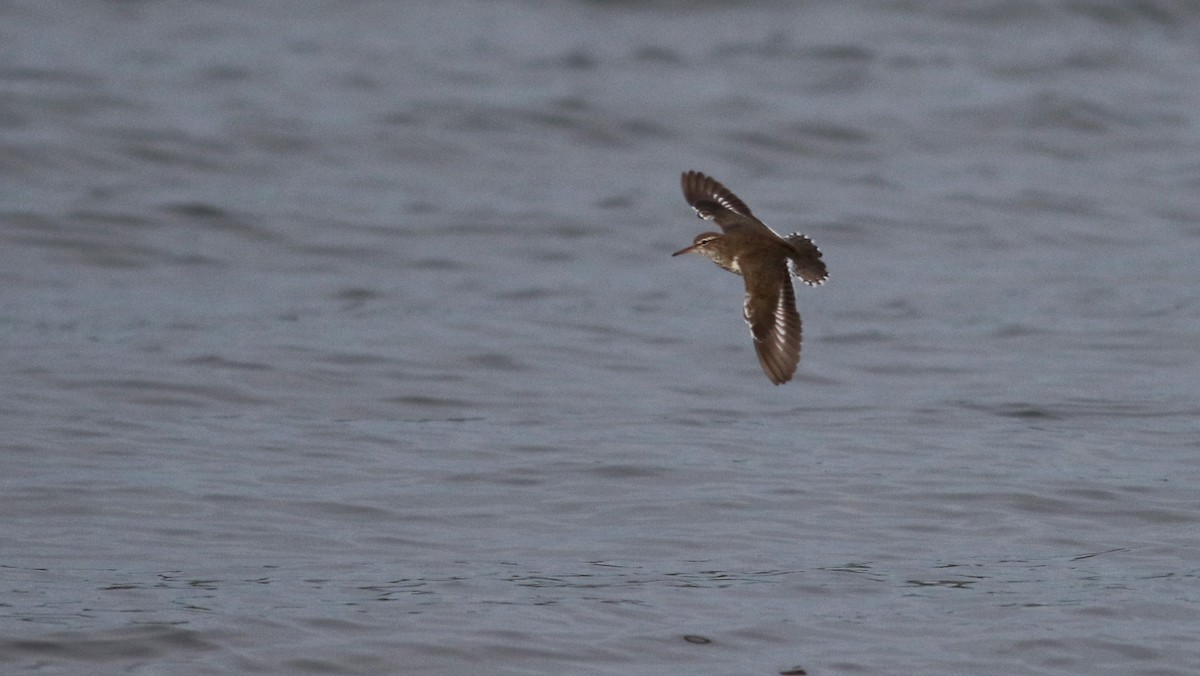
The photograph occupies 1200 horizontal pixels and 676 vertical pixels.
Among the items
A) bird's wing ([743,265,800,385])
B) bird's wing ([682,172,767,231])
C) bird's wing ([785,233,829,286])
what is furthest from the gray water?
bird's wing ([682,172,767,231])

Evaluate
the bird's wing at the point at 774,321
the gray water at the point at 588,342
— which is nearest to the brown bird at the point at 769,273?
the bird's wing at the point at 774,321

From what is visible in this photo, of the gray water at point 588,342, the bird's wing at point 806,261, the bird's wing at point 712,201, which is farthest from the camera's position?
the bird's wing at point 712,201

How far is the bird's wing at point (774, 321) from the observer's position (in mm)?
6828

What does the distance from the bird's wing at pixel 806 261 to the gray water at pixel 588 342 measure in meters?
1.00

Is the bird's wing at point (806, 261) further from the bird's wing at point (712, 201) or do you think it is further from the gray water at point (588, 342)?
the gray water at point (588, 342)

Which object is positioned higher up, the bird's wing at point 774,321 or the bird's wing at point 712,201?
the bird's wing at point 712,201

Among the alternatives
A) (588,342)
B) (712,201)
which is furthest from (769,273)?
(588,342)

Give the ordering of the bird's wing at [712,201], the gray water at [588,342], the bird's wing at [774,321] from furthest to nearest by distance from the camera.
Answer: the bird's wing at [712,201] → the bird's wing at [774,321] → the gray water at [588,342]

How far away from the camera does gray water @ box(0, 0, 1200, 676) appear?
251 inches

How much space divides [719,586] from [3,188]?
325 inches

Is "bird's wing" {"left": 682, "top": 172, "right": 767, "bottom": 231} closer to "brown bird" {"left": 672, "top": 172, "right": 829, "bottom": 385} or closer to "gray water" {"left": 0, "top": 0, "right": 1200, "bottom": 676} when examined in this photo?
"brown bird" {"left": 672, "top": 172, "right": 829, "bottom": 385}

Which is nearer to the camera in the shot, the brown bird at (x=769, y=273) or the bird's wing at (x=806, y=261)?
the brown bird at (x=769, y=273)

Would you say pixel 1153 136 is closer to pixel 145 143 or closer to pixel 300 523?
pixel 145 143

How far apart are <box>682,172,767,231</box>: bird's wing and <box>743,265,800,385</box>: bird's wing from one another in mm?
455
